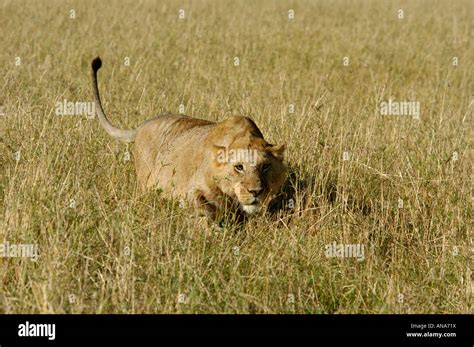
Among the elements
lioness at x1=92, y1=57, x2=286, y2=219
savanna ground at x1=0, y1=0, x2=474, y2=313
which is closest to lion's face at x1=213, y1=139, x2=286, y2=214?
lioness at x1=92, y1=57, x2=286, y2=219

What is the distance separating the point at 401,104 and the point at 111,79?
3.13m

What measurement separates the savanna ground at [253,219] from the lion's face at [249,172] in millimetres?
220

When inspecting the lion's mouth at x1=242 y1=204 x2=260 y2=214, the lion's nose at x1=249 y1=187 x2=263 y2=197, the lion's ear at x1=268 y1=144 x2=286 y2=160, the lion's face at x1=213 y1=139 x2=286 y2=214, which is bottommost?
the lion's mouth at x1=242 y1=204 x2=260 y2=214

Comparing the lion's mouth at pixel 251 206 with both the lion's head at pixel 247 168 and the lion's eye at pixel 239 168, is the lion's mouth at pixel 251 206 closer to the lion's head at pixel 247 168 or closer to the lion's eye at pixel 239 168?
the lion's head at pixel 247 168

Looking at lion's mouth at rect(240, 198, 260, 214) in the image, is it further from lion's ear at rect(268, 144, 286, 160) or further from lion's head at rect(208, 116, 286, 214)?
lion's ear at rect(268, 144, 286, 160)

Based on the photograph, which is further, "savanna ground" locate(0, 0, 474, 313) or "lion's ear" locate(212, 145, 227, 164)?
"lion's ear" locate(212, 145, 227, 164)

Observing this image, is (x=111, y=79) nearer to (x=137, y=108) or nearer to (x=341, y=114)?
(x=137, y=108)

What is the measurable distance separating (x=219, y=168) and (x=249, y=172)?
21cm

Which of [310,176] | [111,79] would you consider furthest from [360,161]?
[111,79]

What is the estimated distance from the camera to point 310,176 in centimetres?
614

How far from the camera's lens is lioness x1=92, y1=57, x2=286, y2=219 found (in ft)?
16.4

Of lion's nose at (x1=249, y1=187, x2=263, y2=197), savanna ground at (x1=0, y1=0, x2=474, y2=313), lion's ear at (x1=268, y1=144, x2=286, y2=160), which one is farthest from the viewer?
lion's ear at (x1=268, y1=144, x2=286, y2=160)

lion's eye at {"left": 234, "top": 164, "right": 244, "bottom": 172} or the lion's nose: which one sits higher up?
lion's eye at {"left": 234, "top": 164, "right": 244, "bottom": 172}

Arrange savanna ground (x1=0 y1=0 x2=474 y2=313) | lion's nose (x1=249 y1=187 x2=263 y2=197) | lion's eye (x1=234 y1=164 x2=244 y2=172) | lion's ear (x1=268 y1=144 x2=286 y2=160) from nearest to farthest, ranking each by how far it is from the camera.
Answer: savanna ground (x1=0 y1=0 x2=474 y2=313)
lion's nose (x1=249 y1=187 x2=263 y2=197)
lion's eye (x1=234 y1=164 x2=244 y2=172)
lion's ear (x1=268 y1=144 x2=286 y2=160)
